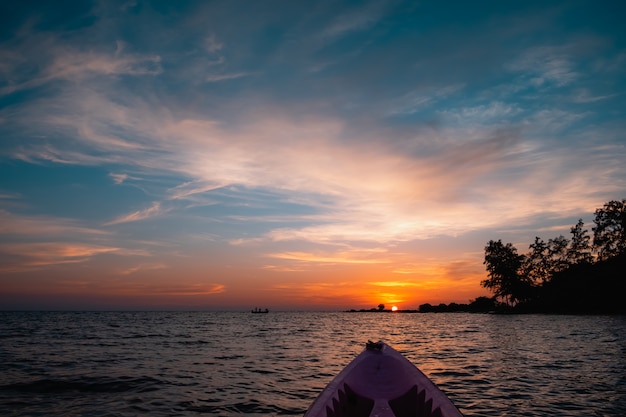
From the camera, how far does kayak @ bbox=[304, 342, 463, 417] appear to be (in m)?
5.63

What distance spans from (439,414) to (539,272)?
87163 millimetres

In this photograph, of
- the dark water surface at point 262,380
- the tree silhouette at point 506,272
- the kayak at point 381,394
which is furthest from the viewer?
the tree silhouette at point 506,272

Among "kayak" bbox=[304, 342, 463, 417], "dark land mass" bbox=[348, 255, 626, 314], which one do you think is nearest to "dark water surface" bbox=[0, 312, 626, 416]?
"kayak" bbox=[304, 342, 463, 417]

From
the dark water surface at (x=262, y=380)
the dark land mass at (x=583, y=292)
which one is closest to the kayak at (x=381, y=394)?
the dark water surface at (x=262, y=380)

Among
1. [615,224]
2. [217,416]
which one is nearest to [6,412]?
[217,416]

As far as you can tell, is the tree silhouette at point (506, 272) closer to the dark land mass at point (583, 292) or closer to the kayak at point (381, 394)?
the dark land mass at point (583, 292)

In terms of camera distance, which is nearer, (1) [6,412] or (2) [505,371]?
(1) [6,412]

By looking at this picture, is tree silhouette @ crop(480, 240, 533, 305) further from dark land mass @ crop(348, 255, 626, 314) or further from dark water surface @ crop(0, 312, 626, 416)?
dark water surface @ crop(0, 312, 626, 416)

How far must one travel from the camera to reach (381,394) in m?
6.49

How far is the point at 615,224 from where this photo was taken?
59.1 m

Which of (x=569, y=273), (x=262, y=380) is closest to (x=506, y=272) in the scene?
(x=569, y=273)

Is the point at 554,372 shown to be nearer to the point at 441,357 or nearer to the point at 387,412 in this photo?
the point at 441,357

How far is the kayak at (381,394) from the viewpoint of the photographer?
563 centimetres

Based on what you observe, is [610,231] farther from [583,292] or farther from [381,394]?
[381,394]
